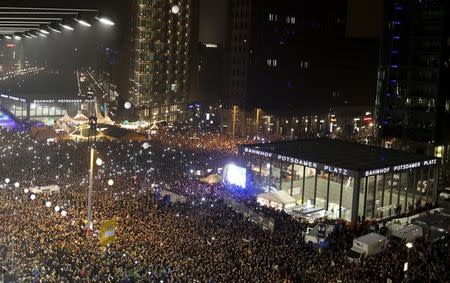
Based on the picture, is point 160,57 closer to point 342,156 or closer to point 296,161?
point 342,156

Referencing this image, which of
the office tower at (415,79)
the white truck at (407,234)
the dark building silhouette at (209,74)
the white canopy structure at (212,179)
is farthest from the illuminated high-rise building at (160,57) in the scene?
the white truck at (407,234)

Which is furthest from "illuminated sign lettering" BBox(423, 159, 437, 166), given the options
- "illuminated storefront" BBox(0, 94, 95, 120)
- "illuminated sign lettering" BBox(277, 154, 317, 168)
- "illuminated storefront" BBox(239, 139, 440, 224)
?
"illuminated storefront" BBox(0, 94, 95, 120)

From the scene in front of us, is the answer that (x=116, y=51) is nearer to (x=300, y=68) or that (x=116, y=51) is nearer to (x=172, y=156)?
(x=300, y=68)

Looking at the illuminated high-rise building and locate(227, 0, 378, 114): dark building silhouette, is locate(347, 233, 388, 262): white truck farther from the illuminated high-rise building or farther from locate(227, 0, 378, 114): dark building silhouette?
locate(227, 0, 378, 114): dark building silhouette

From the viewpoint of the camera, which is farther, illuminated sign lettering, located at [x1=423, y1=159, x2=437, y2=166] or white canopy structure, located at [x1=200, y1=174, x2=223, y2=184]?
white canopy structure, located at [x1=200, y1=174, x2=223, y2=184]

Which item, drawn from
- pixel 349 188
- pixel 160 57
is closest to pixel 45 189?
pixel 349 188

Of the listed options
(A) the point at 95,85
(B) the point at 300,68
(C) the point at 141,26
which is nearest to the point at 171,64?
(C) the point at 141,26
